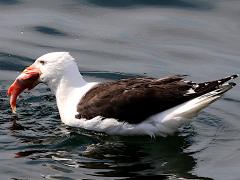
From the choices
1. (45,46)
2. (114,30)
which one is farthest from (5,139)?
(114,30)

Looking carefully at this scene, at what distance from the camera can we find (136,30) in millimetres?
15133

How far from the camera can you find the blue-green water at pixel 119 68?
954 centimetres

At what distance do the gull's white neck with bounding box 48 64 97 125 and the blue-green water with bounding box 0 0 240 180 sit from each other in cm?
24

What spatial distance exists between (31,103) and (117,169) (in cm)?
279

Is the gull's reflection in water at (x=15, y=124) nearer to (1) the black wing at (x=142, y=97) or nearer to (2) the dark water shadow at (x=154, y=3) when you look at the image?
(1) the black wing at (x=142, y=97)

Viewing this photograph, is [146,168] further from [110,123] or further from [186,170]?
[110,123]

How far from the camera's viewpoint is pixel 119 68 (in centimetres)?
1346

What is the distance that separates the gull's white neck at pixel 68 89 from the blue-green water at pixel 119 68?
237 millimetres

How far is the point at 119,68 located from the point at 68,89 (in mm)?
2474

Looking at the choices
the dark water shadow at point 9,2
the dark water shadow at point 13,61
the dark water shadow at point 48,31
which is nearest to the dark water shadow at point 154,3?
the dark water shadow at point 9,2

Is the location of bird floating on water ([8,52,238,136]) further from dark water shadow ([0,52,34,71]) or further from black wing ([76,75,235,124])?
dark water shadow ([0,52,34,71])

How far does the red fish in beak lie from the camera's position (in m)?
11.2

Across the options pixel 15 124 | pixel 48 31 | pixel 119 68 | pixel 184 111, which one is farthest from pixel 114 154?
pixel 48 31

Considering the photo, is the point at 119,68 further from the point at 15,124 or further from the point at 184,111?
the point at 184,111
